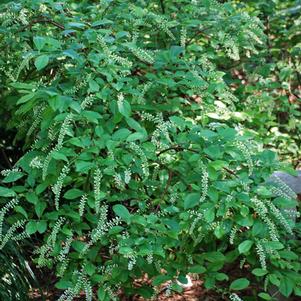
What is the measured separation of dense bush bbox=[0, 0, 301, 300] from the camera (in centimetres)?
234

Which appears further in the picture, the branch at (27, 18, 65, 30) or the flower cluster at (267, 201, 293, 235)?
the branch at (27, 18, 65, 30)

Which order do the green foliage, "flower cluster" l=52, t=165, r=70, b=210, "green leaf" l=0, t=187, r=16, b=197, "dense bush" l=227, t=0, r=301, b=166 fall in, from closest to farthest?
"flower cluster" l=52, t=165, r=70, b=210
"green leaf" l=0, t=187, r=16, b=197
the green foliage
"dense bush" l=227, t=0, r=301, b=166

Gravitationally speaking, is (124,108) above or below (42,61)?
below

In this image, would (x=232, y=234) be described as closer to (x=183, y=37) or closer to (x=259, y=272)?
(x=259, y=272)

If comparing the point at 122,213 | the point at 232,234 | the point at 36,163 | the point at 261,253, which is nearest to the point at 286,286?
the point at 261,253

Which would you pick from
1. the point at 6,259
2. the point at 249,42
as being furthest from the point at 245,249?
the point at 249,42

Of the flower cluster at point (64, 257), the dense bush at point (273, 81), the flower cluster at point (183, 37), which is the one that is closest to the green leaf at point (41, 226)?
the flower cluster at point (64, 257)

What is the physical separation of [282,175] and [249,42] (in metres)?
0.83

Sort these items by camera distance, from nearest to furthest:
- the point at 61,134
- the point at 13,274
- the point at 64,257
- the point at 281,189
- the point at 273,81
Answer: the point at 61,134
the point at 64,257
the point at 281,189
the point at 13,274
the point at 273,81

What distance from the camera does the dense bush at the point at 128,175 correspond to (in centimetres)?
234

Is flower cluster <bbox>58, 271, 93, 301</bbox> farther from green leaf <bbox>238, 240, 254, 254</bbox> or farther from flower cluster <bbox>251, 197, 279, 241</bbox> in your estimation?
flower cluster <bbox>251, 197, 279, 241</bbox>

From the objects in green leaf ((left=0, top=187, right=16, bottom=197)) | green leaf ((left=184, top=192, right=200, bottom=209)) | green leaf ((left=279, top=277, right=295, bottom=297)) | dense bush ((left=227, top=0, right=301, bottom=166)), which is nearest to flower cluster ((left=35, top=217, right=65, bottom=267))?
green leaf ((left=0, top=187, right=16, bottom=197))

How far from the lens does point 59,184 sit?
2.28 meters

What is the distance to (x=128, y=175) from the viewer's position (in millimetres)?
2297
